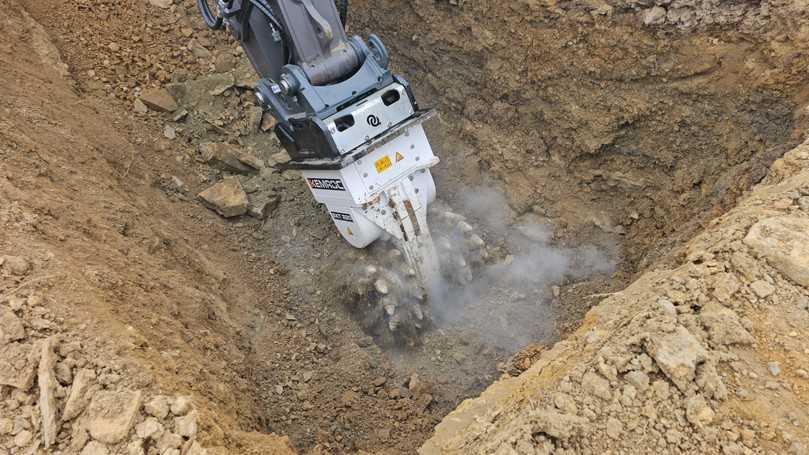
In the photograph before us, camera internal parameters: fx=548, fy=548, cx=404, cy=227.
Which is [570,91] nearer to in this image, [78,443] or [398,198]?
[398,198]

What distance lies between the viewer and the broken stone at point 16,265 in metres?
2.67

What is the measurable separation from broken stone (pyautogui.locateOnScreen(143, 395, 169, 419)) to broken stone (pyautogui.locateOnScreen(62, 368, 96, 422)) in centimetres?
24

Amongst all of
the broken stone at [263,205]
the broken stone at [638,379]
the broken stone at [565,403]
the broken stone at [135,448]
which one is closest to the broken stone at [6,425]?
the broken stone at [135,448]

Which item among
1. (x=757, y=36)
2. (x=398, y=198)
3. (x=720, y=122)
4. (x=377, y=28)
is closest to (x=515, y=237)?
(x=398, y=198)

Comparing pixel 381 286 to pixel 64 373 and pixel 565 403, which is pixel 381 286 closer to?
pixel 565 403

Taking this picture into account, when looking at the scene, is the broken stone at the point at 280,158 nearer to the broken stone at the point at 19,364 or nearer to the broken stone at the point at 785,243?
Result: the broken stone at the point at 19,364

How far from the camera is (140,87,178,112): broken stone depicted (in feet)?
18.1

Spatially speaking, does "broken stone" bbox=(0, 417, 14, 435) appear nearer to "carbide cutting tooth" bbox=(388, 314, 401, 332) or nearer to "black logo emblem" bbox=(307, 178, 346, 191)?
"black logo emblem" bbox=(307, 178, 346, 191)

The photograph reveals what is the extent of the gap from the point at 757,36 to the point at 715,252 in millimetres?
2197

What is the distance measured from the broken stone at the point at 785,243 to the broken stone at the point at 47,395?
315 centimetres

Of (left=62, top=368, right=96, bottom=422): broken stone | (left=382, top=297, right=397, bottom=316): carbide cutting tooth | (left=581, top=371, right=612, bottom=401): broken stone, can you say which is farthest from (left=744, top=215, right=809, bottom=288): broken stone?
(left=62, top=368, right=96, bottom=422): broken stone

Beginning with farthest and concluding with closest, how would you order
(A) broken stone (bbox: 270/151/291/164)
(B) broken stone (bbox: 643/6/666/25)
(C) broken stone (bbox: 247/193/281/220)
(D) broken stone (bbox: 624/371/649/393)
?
(A) broken stone (bbox: 270/151/291/164)
(C) broken stone (bbox: 247/193/281/220)
(B) broken stone (bbox: 643/6/666/25)
(D) broken stone (bbox: 624/371/649/393)

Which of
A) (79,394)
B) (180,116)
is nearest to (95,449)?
(79,394)

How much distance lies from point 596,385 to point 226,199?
3.81m
